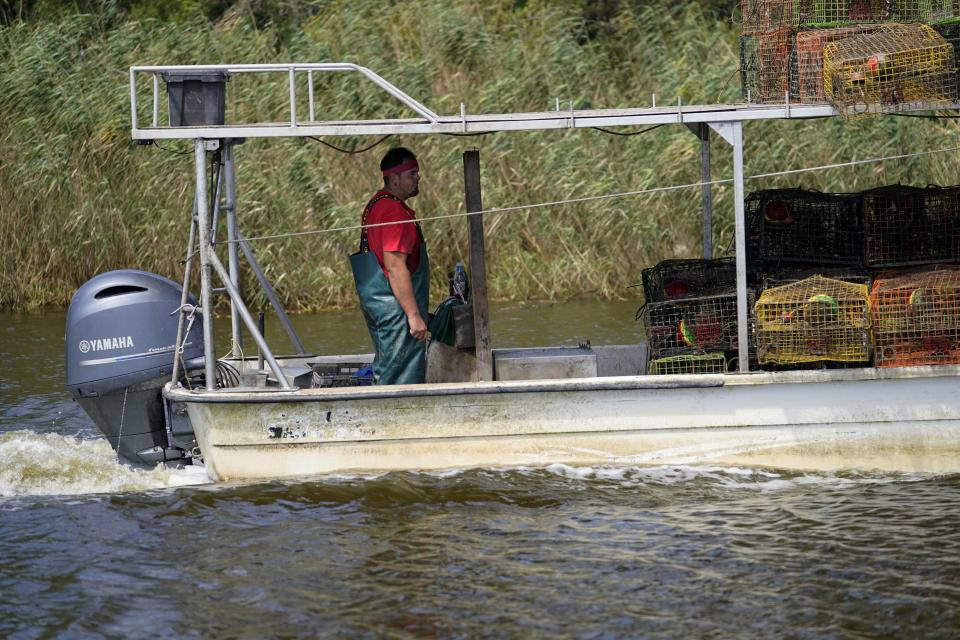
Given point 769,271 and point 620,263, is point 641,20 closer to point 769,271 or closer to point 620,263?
point 620,263

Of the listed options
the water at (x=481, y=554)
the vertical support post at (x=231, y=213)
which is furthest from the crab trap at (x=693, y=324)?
the vertical support post at (x=231, y=213)

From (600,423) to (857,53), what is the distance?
2.59m

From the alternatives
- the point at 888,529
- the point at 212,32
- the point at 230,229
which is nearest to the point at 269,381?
the point at 230,229

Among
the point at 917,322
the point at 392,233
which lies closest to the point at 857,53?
the point at 917,322

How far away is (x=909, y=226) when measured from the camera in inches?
298

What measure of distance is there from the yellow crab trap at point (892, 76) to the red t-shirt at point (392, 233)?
2.55 m

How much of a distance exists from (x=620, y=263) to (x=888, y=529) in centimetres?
834

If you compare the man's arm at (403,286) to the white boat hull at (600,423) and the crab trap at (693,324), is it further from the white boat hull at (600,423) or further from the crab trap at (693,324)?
the crab trap at (693,324)

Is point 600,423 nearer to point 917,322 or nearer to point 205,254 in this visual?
point 917,322

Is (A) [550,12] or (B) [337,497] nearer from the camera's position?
(B) [337,497]

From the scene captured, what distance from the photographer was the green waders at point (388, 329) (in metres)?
7.40

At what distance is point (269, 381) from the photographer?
26.6ft

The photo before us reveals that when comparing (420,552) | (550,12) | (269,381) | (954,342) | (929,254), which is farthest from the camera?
(550,12)

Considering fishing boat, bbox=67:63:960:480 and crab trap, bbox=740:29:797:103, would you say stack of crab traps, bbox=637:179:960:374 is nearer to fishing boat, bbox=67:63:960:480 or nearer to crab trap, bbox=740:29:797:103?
fishing boat, bbox=67:63:960:480
